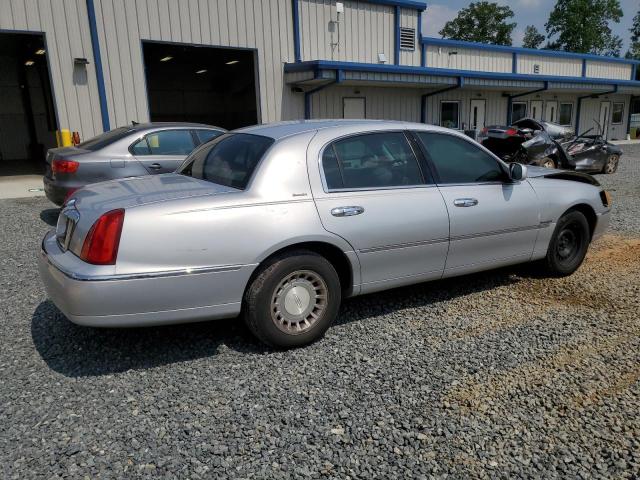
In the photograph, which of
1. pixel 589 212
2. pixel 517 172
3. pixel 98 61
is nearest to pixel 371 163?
pixel 517 172

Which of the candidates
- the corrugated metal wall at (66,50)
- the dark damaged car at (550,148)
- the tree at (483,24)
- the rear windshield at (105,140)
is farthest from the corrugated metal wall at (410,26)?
the tree at (483,24)

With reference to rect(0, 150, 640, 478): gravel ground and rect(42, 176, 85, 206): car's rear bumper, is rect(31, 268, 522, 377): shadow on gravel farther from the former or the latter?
rect(42, 176, 85, 206): car's rear bumper

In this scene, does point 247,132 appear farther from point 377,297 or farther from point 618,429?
point 618,429

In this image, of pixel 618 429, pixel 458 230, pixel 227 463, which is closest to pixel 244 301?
pixel 227 463

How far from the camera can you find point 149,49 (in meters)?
22.6

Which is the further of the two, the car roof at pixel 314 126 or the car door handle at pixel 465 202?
the car door handle at pixel 465 202

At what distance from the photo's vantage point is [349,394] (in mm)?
3117

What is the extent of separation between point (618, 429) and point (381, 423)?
→ 128cm

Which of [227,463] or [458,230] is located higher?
[458,230]

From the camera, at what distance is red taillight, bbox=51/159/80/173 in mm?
7215

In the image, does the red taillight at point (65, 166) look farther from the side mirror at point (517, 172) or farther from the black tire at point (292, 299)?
the side mirror at point (517, 172)


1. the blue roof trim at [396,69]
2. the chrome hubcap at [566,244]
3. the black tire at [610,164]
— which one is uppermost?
the blue roof trim at [396,69]

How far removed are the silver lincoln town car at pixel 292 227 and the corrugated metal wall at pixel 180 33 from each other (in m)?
9.82

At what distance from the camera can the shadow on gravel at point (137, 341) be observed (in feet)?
11.5
